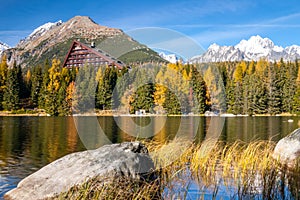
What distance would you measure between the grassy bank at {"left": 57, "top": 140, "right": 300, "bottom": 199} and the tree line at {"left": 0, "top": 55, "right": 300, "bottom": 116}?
34.1m

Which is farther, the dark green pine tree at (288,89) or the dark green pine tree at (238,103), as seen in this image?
the dark green pine tree at (288,89)

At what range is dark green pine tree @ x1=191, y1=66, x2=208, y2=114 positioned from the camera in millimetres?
51850

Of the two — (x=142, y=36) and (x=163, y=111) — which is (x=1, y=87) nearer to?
(x=163, y=111)

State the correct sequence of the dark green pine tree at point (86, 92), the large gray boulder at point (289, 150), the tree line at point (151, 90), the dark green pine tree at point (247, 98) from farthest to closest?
the dark green pine tree at point (247, 98) → the dark green pine tree at point (86, 92) → the tree line at point (151, 90) → the large gray boulder at point (289, 150)

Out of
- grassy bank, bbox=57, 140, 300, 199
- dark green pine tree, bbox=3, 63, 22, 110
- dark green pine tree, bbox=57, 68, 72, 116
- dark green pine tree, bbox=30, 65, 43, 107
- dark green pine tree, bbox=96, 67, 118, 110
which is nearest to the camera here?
grassy bank, bbox=57, 140, 300, 199

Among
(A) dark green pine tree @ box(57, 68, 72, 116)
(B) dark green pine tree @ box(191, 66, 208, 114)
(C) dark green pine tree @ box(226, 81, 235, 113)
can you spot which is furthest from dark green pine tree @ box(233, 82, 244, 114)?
(A) dark green pine tree @ box(57, 68, 72, 116)

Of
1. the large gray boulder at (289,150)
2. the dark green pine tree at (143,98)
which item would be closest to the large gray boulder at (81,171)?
the large gray boulder at (289,150)

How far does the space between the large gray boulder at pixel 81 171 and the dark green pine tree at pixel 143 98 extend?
40840 mm

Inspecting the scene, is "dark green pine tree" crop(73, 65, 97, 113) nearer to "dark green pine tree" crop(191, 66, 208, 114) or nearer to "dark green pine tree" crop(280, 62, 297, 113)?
"dark green pine tree" crop(191, 66, 208, 114)

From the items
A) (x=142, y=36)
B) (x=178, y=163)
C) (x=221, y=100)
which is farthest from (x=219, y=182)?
(x=221, y=100)

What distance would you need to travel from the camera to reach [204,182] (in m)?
Result: 7.91

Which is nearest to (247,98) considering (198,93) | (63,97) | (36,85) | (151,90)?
(198,93)

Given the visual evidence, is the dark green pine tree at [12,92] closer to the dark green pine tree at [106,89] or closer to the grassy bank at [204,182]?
the dark green pine tree at [106,89]

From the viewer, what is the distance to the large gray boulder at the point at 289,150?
9.84 meters
